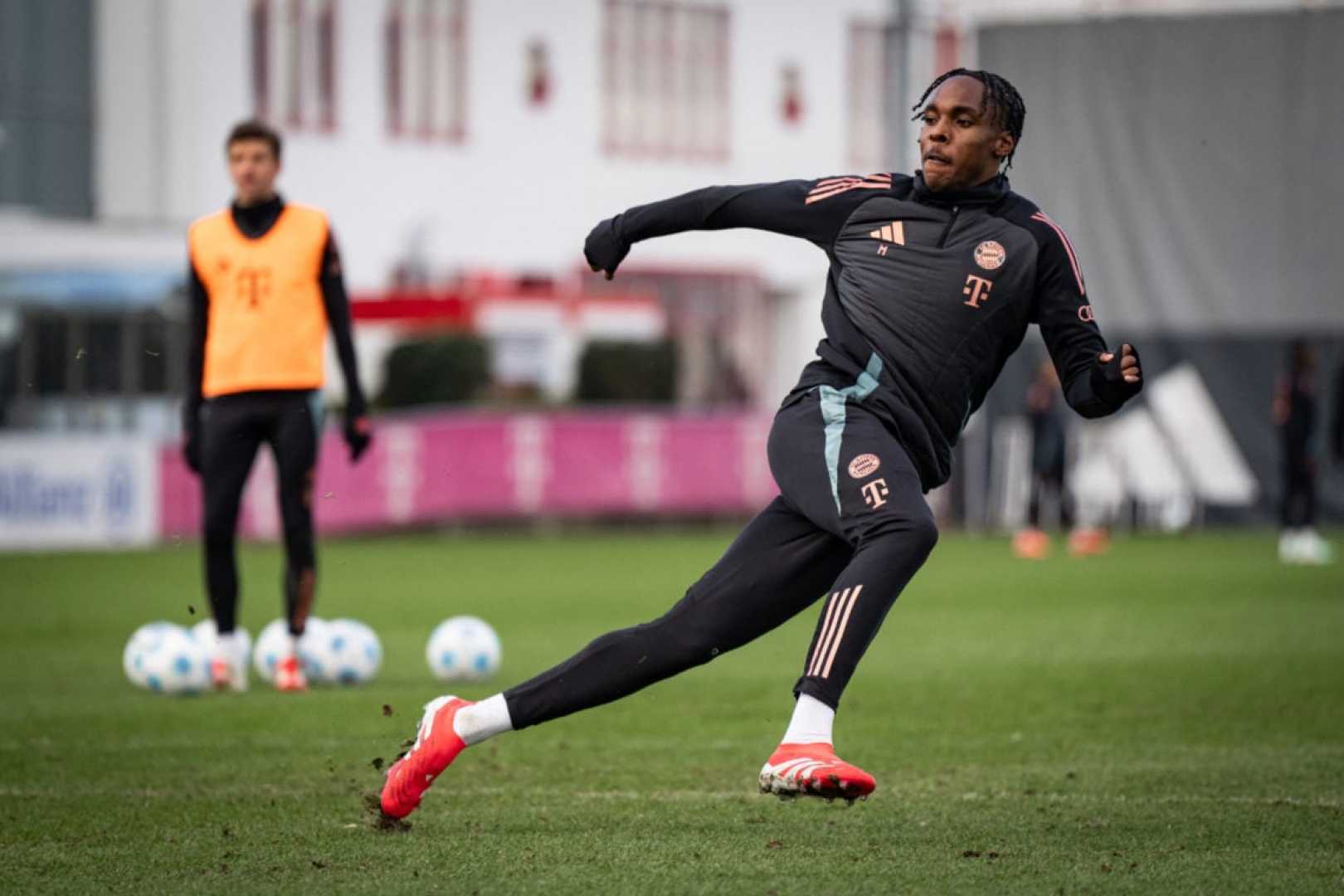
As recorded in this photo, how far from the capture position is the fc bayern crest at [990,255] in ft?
20.9

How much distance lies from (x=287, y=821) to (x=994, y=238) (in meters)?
2.74

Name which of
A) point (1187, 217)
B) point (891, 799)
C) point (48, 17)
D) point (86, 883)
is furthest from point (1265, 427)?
point (86, 883)

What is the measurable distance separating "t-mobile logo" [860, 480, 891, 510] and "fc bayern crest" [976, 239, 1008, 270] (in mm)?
679

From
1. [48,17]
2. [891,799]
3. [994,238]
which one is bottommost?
[891,799]

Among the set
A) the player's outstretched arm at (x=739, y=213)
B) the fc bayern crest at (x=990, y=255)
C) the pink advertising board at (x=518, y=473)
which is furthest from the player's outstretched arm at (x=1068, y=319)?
the pink advertising board at (x=518, y=473)

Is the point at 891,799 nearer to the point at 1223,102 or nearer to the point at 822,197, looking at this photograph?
the point at 822,197

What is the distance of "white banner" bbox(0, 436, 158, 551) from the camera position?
80.8 ft

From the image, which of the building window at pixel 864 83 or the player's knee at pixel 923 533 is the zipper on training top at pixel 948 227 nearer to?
the player's knee at pixel 923 533

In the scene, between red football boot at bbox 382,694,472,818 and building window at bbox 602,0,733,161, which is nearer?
red football boot at bbox 382,694,472,818

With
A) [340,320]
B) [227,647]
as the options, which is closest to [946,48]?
[340,320]

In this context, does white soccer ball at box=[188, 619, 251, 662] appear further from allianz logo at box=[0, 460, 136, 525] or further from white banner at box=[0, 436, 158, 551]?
allianz logo at box=[0, 460, 136, 525]

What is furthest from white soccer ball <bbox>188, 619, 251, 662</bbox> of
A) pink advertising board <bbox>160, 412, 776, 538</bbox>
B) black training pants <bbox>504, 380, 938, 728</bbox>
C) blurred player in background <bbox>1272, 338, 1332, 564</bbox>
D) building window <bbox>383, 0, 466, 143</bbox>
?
building window <bbox>383, 0, 466, 143</bbox>

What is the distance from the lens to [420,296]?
36.7 metres

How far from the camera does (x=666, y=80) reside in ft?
147
